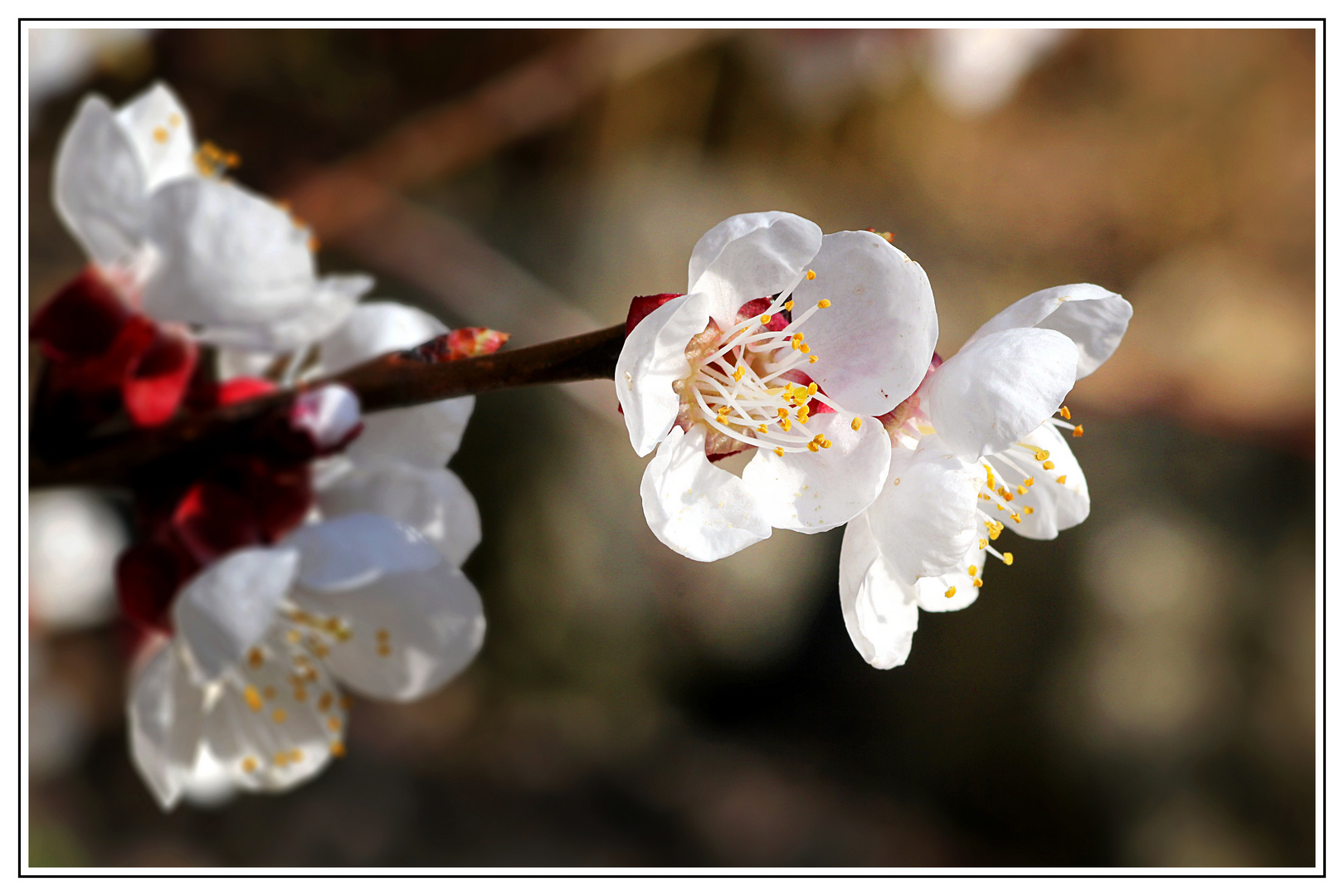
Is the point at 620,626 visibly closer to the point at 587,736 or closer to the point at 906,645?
the point at 587,736

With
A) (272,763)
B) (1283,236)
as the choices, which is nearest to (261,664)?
(272,763)

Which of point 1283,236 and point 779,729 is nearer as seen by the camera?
point 779,729

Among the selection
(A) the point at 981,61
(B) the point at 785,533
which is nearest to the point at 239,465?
(B) the point at 785,533

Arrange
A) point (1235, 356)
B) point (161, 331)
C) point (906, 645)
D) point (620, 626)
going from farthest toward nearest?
1. point (1235, 356)
2. point (620, 626)
3. point (161, 331)
4. point (906, 645)

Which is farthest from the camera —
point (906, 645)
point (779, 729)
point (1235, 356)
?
point (1235, 356)

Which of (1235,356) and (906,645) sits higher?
(906,645)

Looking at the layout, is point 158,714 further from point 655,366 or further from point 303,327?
point 655,366

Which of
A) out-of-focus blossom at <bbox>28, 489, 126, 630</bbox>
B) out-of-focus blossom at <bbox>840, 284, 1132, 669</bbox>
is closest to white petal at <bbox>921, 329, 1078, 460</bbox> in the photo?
out-of-focus blossom at <bbox>840, 284, 1132, 669</bbox>
